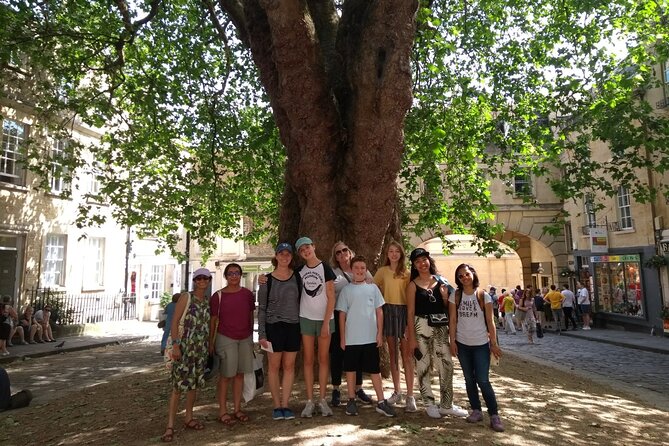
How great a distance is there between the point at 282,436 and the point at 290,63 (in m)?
4.39

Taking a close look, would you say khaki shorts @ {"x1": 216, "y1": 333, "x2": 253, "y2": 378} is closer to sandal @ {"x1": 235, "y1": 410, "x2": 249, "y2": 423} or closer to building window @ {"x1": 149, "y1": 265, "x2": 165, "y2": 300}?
sandal @ {"x1": 235, "y1": 410, "x2": 249, "y2": 423}

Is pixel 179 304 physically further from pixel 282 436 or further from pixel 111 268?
pixel 111 268

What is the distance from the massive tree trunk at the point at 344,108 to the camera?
596cm

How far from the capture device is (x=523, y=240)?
32375 millimetres

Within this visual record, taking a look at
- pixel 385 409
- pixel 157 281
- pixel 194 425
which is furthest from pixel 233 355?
pixel 157 281

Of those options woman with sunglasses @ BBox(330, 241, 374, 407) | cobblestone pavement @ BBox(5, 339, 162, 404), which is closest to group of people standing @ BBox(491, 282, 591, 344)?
cobblestone pavement @ BBox(5, 339, 162, 404)

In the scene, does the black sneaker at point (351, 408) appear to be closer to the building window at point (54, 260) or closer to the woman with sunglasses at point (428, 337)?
the woman with sunglasses at point (428, 337)

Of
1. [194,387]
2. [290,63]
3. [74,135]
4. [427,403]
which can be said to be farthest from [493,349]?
[74,135]

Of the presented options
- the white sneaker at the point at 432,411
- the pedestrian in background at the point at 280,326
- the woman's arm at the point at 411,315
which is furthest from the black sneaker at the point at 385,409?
the pedestrian in background at the point at 280,326

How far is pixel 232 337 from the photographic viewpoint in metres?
5.27

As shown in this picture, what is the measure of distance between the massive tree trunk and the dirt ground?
2.41 m

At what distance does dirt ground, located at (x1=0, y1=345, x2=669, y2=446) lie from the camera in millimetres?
4617

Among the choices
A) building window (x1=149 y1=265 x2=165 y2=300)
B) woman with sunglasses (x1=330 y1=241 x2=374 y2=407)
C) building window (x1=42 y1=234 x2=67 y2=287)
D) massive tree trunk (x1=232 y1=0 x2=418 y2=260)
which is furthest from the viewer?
building window (x1=149 y1=265 x2=165 y2=300)

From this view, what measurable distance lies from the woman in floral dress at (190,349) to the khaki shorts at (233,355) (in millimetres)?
190
